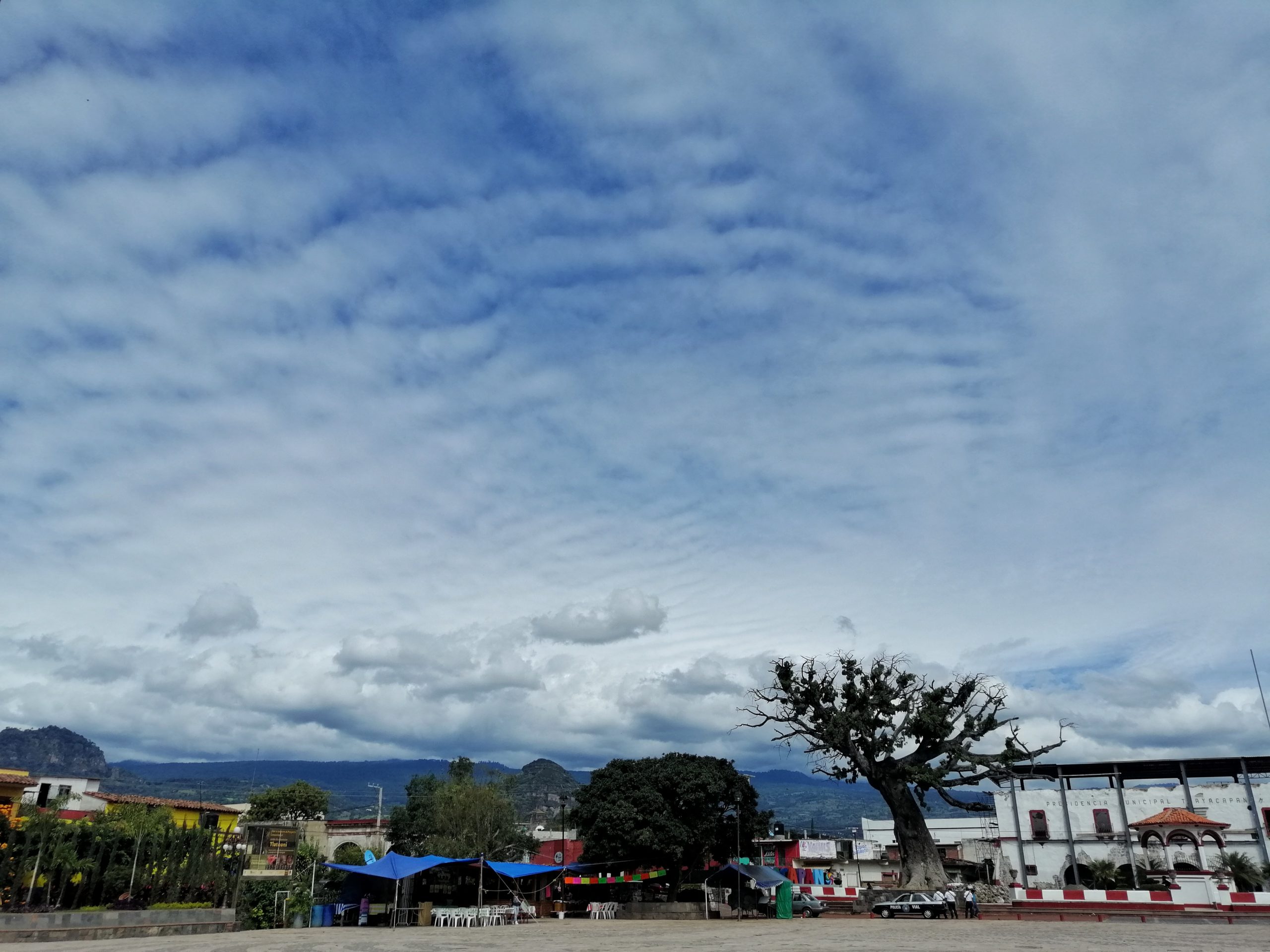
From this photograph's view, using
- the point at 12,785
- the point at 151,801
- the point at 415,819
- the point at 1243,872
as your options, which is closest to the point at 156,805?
the point at 151,801

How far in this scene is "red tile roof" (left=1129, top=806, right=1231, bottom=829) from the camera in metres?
46.3

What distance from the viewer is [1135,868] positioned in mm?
47344

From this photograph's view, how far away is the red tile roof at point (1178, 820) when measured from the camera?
46312 mm

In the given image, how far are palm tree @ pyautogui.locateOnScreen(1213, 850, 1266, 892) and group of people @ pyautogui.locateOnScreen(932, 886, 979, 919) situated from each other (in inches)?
694

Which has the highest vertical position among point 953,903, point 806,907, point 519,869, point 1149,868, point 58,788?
point 58,788

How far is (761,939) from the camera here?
23656mm

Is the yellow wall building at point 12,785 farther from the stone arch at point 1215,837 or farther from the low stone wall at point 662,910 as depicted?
the stone arch at point 1215,837

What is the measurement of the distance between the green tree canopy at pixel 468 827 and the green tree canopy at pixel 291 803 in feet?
39.5

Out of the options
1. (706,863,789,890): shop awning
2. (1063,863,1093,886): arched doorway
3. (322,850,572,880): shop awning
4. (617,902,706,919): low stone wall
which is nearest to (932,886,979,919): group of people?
(706,863,789,890): shop awning

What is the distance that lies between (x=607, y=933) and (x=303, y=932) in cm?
942

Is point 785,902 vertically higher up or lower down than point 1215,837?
lower down

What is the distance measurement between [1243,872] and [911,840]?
55.5ft

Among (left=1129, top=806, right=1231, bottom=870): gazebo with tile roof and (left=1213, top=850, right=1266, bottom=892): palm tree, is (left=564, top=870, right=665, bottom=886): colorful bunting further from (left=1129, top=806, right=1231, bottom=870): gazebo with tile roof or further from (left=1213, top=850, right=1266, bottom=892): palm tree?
(left=1213, top=850, right=1266, bottom=892): palm tree

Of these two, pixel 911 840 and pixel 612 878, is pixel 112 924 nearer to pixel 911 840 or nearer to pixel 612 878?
pixel 612 878
